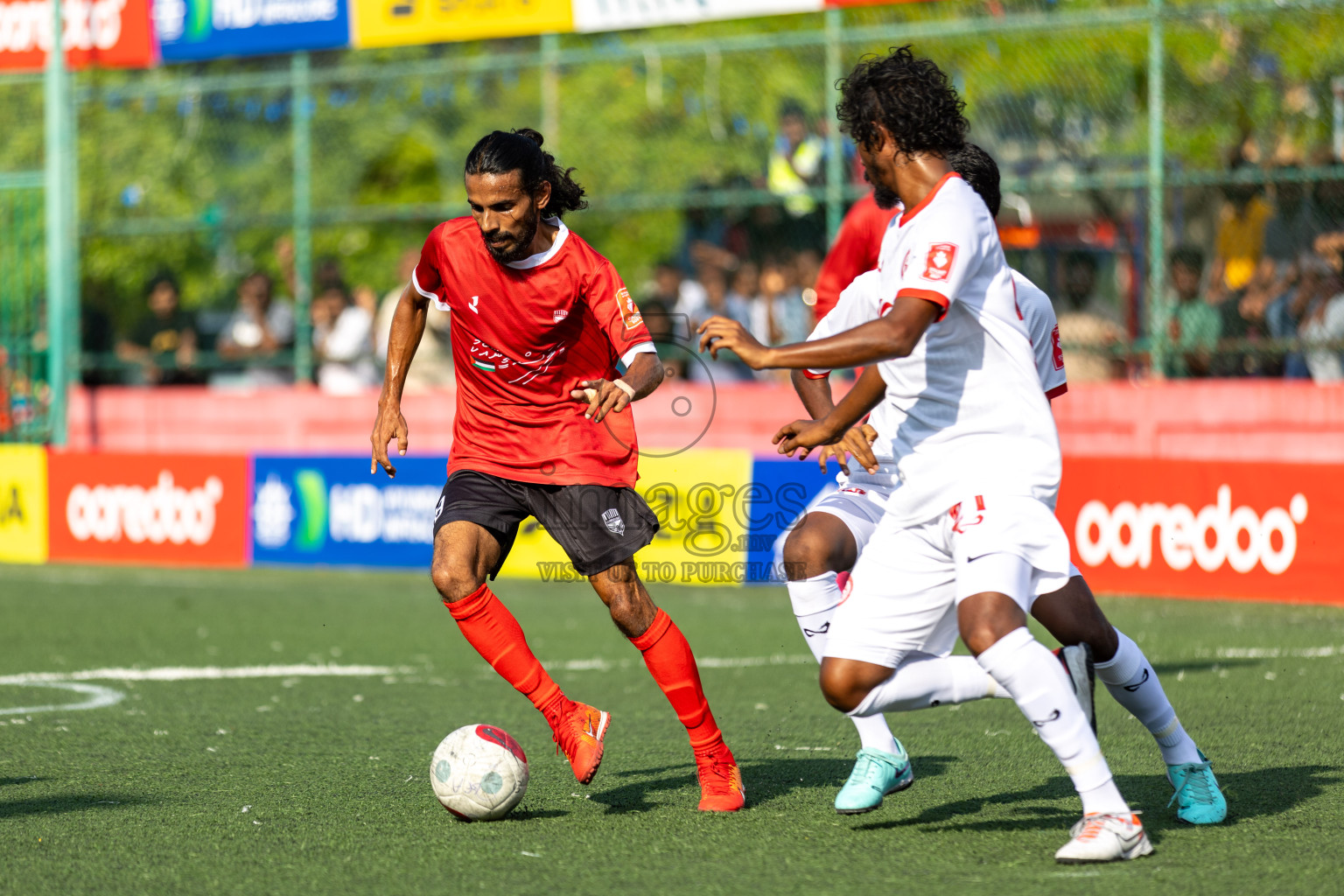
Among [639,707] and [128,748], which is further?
[639,707]

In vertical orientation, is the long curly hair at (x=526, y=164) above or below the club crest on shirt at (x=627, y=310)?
above

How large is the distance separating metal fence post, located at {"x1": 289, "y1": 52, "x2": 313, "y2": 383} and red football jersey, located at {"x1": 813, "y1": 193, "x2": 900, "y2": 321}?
8.93 m

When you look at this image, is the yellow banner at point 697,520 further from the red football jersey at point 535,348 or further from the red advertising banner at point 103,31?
the red advertising banner at point 103,31

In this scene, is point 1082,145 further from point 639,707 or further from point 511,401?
point 511,401

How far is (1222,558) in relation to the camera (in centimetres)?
1048

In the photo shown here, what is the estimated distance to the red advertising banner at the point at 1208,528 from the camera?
1020cm

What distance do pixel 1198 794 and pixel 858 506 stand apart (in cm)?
127

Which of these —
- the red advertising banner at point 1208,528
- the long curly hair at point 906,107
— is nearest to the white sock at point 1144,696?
the long curly hair at point 906,107

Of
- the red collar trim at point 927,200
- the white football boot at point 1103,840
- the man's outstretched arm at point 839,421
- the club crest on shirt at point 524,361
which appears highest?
the red collar trim at point 927,200

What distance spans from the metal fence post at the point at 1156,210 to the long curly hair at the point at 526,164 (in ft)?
24.2

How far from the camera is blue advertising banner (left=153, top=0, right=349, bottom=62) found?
50.6ft

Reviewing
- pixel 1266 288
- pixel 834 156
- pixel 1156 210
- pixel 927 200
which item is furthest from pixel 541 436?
pixel 834 156

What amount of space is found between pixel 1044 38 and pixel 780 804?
9112 millimetres

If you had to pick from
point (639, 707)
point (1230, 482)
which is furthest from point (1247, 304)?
point (639, 707)
